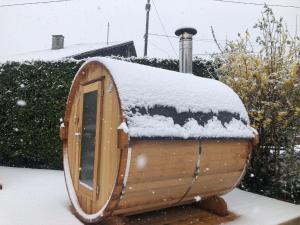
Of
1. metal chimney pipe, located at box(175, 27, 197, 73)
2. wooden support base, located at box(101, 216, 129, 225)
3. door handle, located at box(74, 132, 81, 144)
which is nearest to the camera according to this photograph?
wooden support base, located at box(101, 216, 129, 225)

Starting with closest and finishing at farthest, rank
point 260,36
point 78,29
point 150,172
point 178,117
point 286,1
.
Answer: point 150,172 → point 178,117 → point 260,36 → point 286,1 → point 78,29

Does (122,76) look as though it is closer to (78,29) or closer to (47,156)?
(47,156)

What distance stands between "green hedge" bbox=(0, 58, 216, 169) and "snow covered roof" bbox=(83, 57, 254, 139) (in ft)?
13.1

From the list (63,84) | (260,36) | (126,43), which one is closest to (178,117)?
(260,36)

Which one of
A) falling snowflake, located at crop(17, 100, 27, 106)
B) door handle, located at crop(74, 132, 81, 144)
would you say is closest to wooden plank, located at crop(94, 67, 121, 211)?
door handle, located at crop(74, 132, 81, 144)

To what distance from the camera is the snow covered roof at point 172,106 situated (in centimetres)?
343

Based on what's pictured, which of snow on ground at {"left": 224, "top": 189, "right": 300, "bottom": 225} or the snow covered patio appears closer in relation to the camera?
the snow covered patio

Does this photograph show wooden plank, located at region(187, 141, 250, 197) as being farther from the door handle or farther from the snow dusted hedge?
the snow dusted hedge

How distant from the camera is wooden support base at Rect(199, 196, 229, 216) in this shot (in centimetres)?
454

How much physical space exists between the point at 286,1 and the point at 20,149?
1789 cm

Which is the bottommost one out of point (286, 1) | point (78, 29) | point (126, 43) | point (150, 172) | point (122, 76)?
point (150, 172)

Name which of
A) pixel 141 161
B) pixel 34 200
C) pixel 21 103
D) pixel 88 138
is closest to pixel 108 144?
pixel 141 161

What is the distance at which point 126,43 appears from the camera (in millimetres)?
20844

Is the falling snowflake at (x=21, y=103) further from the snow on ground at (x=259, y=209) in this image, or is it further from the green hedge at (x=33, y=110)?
the snow on ground at (x=259, y=209)
